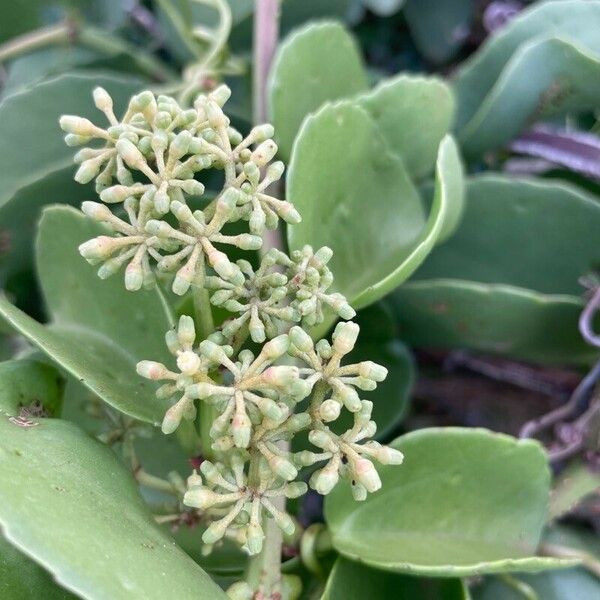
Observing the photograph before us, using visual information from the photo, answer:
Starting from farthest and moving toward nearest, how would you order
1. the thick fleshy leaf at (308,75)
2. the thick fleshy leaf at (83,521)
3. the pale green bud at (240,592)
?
the thick fleshy leaf at (308,75) → the pale green bud at (240,592) → the thick fleshy leaf at (83,521)

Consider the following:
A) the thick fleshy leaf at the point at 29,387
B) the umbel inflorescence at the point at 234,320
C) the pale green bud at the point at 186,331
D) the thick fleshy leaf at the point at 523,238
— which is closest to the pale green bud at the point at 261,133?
the umbel inflorescence at the point at 234,320

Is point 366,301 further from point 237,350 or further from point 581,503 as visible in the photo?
point 581,503

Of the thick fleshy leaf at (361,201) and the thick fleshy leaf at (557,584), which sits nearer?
the thick fleshy leaf at (361,201)

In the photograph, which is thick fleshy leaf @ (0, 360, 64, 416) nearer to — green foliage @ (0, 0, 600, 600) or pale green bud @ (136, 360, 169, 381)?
green foliage @ (0, 0, 600, 600)

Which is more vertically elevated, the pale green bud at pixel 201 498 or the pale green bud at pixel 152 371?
the pale green bud at pixel 152 371

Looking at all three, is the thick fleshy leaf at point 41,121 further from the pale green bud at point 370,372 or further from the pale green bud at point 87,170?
the pale green bud at point 370,372

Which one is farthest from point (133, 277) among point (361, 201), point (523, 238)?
point (523, 238)

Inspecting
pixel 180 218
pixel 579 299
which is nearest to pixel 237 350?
pixel 180 218
